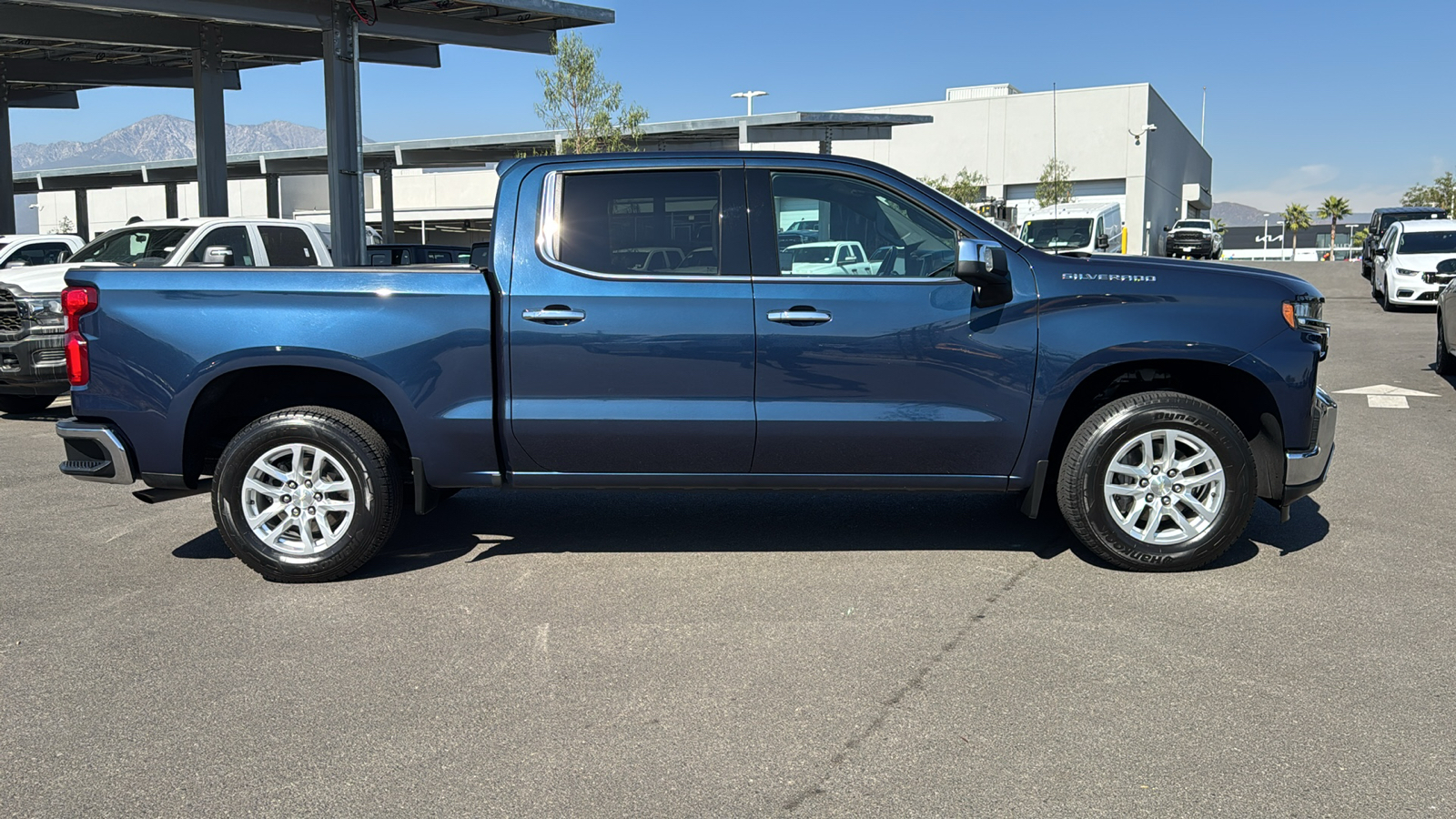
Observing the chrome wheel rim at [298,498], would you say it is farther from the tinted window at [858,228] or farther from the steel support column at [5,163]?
the steel support column at [5,163]

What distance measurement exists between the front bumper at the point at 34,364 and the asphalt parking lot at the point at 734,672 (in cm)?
472

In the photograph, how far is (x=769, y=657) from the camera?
4.50 meters

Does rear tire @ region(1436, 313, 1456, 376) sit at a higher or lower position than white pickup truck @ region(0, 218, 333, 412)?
Answer: lower

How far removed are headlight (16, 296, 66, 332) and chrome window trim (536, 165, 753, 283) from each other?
25.0 feet

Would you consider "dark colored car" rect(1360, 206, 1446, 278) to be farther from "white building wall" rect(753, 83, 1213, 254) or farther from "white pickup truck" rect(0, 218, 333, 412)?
"white building wall" rect(753, 83, 1213, 254)

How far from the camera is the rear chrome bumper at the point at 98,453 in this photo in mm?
5547

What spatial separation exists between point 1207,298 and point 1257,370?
402 millimetres

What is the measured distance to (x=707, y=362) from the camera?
543cm

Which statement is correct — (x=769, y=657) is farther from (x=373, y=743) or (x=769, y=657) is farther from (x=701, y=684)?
(x=373, y=743)

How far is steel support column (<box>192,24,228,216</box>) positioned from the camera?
24.0 meters

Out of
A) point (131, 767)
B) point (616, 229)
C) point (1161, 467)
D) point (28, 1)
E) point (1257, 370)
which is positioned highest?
point (28, 1)

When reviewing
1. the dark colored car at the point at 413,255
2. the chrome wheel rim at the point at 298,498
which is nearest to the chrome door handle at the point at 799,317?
the chrome wheel rim at the point at 298,498

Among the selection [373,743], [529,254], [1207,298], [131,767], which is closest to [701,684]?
[373,743]

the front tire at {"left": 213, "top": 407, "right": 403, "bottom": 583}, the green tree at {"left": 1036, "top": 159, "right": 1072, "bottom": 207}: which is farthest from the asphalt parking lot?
the green tree at {"left": 1036, "top": 159, "right": 1072, "bottom": 207}
